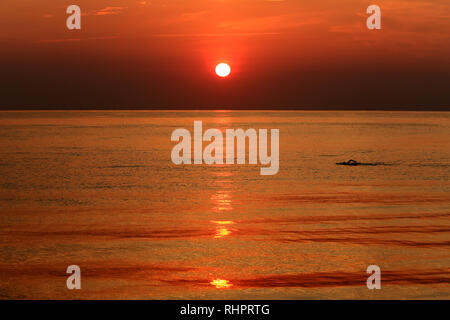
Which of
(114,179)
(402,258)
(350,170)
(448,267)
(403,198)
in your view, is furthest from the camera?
(350,170)

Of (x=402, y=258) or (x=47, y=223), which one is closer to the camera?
(x=402, y=258)

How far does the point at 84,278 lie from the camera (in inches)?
657

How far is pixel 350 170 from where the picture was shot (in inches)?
1977

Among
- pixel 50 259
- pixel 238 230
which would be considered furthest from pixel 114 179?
pixel 50 259

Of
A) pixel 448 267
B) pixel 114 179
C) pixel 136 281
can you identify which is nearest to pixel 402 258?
pixel 448 267

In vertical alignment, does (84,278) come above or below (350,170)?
below

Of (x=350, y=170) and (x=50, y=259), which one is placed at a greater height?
(x=350, y=170)

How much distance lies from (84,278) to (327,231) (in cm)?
1012

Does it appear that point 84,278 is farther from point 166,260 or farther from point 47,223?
point 47,223

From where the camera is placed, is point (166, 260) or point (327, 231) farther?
point (327, 231)
